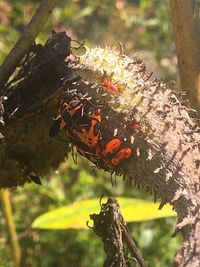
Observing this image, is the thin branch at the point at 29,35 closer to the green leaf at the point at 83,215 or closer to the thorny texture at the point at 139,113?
the thorny texture at the point at 139,113

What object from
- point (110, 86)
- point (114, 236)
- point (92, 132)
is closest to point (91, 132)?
point (92, 132)

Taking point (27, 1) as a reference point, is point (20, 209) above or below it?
below

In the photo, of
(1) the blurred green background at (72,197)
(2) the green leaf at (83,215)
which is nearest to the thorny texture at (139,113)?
(2) the green leaf at (83,215)

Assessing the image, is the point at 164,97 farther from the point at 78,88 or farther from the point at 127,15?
the point at 127,15

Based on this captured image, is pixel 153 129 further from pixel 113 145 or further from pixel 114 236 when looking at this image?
pixel 114 236

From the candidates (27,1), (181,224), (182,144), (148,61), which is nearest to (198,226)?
(181,224)
